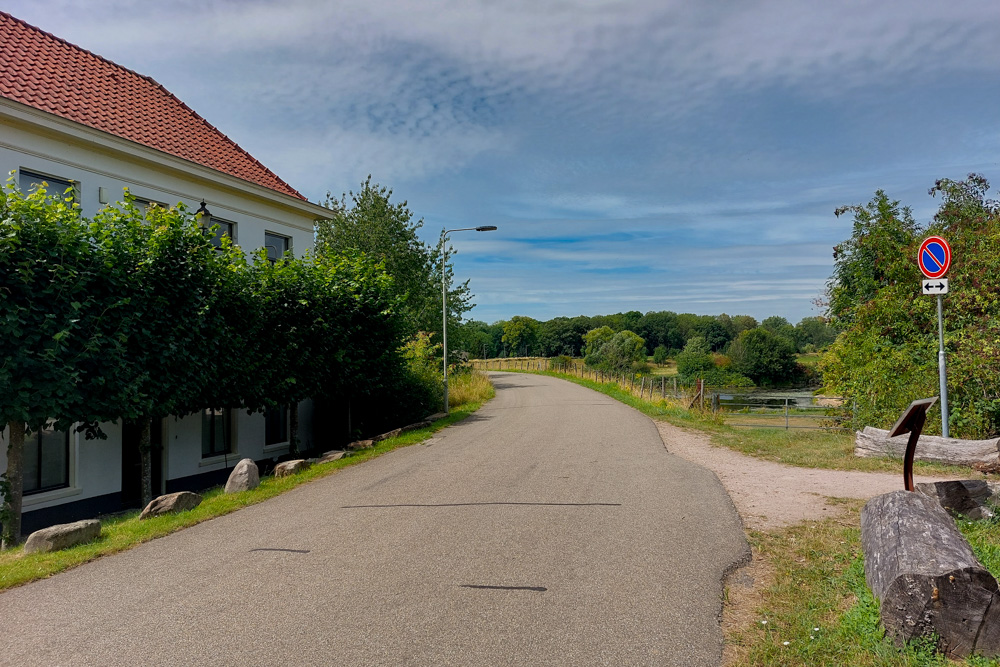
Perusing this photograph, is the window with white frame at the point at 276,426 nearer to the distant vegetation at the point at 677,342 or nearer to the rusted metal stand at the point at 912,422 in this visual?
the rusted metal stand at the point at 912,422

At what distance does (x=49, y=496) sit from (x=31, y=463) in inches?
25.4

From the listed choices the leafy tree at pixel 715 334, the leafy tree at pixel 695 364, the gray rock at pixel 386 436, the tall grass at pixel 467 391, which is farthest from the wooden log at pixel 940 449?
the leafy tree at pixel 715 334

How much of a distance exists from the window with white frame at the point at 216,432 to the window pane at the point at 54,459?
3052 millimetres

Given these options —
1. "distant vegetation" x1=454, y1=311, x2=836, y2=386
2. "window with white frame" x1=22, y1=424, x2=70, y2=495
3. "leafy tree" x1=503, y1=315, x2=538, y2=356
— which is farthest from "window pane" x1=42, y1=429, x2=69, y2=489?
"leafy tree" x1=503, y1=315, x2=538, y2=356

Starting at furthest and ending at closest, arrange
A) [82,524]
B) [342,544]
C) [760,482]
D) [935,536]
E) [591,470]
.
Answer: [591,470] → [760,482] → [82,524] → [342,544] → [935,536]

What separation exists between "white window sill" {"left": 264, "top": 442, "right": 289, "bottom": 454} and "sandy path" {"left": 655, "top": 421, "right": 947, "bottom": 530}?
10.3m

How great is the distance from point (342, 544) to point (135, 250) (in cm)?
605

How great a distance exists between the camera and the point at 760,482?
8922mm

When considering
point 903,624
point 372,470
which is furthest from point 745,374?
point 903,624

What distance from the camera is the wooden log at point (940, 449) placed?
29.5 feet

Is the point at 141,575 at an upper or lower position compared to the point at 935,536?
lower

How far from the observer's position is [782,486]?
28.3 ft

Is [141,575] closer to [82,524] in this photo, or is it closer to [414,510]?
[82,524]

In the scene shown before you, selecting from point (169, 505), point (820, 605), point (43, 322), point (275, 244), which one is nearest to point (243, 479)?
point (169, 505)
